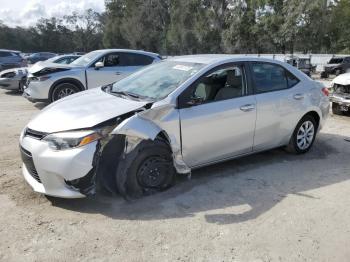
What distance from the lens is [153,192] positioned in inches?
180

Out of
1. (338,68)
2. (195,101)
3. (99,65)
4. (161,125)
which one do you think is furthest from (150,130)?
(338,68)

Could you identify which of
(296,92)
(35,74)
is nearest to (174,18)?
(35,74)

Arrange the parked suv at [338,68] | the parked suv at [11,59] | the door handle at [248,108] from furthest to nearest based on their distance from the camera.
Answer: the parked suv at [338,68] → the parked suv at [11,59] → the door handle at [248,108]

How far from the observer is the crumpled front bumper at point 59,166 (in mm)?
3930

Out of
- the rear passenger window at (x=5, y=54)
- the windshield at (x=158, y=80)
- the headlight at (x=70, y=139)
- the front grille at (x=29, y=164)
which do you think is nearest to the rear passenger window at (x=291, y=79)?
the windshield at (x=158, y=80)

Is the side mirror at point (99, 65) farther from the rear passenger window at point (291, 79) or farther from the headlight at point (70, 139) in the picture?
the headlight at point (70, 139)

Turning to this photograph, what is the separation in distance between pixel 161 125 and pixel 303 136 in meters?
2.82

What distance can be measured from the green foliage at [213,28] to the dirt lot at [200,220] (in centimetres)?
3515

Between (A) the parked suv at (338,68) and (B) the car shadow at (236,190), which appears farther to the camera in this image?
(A) the parked suv at (338,68)

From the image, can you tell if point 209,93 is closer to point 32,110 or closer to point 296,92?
point 296,92

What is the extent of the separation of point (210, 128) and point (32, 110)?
6981 millimetres

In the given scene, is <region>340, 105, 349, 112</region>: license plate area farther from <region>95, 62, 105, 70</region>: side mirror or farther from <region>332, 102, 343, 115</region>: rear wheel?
<region>95, 62, 105, 70</region>: side mirror

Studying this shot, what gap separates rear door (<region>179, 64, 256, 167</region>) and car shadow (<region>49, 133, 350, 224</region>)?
341mm

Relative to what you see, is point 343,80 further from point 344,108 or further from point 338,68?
point 338,68
